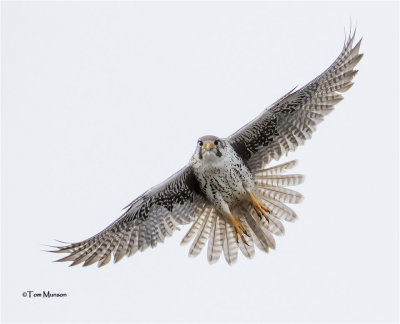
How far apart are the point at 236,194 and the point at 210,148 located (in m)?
0.94

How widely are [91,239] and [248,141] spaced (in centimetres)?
245

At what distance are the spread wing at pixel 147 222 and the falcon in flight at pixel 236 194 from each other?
12 mm

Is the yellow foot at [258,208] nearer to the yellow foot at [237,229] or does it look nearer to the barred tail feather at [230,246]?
the yellow foot at [237,229]

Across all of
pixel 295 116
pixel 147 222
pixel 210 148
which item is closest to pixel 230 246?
pixel 147 222

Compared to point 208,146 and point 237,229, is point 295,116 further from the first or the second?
point 237,229

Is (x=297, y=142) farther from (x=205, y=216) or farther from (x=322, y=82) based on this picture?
(x=205, y=216)

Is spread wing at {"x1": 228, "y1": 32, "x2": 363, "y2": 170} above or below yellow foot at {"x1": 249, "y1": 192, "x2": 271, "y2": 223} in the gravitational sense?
above

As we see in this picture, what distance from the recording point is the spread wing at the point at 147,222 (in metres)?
11.9

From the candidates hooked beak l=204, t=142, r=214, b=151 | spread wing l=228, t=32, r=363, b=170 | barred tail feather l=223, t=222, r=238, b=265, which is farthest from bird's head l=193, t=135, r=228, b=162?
barred tail feather l=223, t=222, r=238, b=265

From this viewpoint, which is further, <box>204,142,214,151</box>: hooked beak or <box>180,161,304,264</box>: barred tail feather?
<box>180,161,304,264</box>: barred tail feather

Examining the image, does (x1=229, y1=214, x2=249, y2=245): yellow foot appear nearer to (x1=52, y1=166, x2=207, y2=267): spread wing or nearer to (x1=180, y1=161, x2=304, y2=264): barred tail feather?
(x1=180, y1=161, x2=304, y2=264): barred tail feather

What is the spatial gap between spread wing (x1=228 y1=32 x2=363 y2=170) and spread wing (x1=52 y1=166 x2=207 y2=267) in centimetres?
89

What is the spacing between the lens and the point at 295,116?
11797 mm

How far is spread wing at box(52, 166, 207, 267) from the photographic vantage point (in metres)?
11.9
